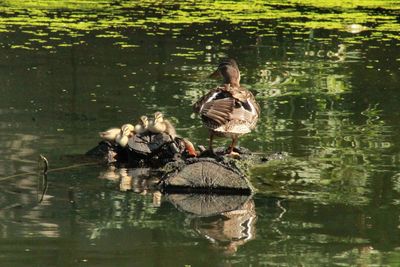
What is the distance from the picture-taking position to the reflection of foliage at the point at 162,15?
56.1 ft

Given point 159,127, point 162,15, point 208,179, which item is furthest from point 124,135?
point 162,15

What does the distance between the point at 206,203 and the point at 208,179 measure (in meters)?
0.30

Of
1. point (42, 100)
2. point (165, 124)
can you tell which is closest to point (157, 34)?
point (42, 100)

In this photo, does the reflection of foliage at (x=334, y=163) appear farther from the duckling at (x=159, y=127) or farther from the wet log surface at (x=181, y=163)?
the duckling at (x=159, y=127)

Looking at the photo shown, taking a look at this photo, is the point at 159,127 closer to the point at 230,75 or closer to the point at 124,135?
the point at 124,135

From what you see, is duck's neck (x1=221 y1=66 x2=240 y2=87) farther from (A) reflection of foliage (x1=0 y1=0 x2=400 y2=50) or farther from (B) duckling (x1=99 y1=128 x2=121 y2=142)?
(A) reflection of foliage (x1=0 y1=0 x2=400 y2=50)

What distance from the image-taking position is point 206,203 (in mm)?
8039

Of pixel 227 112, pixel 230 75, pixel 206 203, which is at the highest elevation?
pixel 230 75

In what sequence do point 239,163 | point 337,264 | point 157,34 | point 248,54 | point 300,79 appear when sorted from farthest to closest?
point 157,34 → point 248,54 → point 300,79 → point 239,163 → point 337,264

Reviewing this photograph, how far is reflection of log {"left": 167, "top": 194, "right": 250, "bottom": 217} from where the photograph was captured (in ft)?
25.8

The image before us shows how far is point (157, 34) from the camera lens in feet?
54.9

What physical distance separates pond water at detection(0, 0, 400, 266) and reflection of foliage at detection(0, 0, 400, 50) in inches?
2.1

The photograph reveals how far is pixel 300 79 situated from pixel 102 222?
652 centimetres

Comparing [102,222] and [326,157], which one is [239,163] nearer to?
[326,157]
